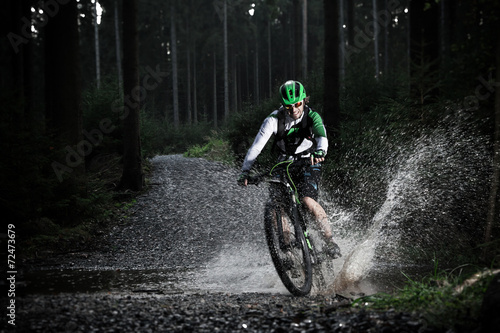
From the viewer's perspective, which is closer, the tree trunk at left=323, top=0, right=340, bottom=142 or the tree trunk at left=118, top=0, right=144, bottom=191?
the tree trunk at left=118, top=0, right=144, bottom=191

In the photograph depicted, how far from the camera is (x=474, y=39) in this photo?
471 inches

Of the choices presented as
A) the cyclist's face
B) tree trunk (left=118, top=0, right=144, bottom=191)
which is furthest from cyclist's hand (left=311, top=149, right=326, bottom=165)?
tree trunk (left=118, top=0, right=144, bottom=191)

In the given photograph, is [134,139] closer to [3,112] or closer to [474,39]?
[3,112]

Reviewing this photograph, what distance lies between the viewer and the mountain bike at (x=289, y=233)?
577 cm

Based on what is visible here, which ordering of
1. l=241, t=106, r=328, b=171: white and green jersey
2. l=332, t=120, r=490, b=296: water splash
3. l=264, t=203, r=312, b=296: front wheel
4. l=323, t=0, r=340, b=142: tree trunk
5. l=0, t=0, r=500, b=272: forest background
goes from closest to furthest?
l=264, t=203, r=312, b=296: front wheel, l=241, t=106, r=328, b=171: white and green jersey, l=332, t=120, r=490, b=296: water splash, l=0, t=0, r=500, b=272: forest background, l=323, t=0, r=340, b=142: tree trunk

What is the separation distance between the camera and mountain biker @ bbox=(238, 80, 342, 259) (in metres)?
6.10

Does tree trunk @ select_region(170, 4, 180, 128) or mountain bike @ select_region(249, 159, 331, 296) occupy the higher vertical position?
tree trunk @ select_region(170, 4, 180, 128)

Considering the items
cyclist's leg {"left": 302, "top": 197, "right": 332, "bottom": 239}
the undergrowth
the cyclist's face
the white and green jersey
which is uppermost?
the cyclist's face

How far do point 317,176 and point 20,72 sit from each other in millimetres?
17372

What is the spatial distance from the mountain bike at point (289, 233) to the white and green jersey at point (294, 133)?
1.05 ft

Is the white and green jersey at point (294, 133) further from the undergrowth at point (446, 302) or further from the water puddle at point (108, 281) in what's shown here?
the undergrowth at point (446, 302)

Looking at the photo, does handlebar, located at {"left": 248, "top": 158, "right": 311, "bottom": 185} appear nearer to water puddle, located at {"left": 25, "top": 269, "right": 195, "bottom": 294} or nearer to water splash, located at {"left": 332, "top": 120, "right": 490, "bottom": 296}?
water puddle, located at {"left": 25, "top": 269, "right": 195, "bottom": 294}

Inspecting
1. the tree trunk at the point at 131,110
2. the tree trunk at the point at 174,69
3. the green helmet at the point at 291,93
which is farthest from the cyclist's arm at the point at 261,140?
the tree trunk at the point at 174,69

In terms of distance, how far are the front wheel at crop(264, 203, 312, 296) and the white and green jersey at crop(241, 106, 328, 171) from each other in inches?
32.7
